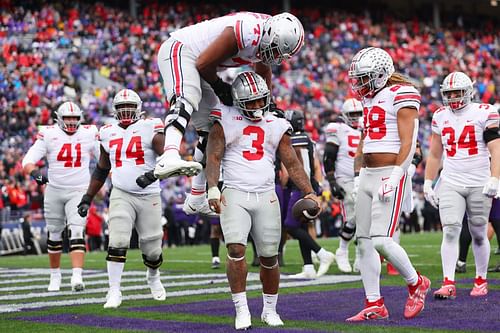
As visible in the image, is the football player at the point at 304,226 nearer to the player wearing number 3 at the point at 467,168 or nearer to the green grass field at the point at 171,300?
the green grass field at the point at 171,300

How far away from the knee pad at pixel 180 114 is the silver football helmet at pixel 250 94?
1.26 feet

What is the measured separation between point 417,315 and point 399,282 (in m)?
2.90

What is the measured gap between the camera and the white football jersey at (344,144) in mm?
11820

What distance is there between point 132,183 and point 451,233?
296cm

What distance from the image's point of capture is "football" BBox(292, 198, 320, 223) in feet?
21.3


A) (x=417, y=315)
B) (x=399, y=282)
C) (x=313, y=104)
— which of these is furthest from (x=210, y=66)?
(x=313, y=104)

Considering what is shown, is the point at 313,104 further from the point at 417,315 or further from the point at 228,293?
the point at 417,315

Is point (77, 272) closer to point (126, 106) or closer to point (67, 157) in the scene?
point (67, 157)

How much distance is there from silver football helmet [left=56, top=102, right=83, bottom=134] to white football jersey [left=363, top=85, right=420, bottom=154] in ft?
15.5

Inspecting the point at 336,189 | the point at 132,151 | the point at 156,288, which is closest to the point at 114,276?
the point at 156,288

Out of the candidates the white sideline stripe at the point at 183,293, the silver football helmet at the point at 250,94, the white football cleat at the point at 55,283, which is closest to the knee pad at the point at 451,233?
the white sideline stripe at the point at 183,293

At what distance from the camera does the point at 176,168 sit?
239 inches

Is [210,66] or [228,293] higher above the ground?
[210,66]

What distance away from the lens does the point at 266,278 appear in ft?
21.9
